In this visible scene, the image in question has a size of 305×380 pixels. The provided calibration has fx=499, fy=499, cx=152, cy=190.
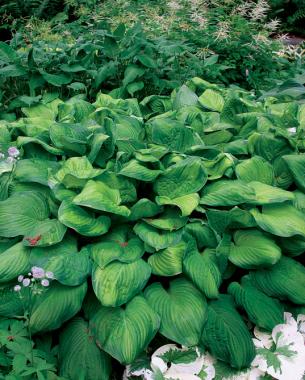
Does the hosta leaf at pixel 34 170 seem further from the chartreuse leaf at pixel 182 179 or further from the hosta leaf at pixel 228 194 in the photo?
the hosta leaf at pixel 228 194

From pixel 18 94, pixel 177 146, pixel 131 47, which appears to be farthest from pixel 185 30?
pixel 177 146

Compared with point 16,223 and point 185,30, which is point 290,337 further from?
point 185,30

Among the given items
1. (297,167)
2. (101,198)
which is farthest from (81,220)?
(297,167)

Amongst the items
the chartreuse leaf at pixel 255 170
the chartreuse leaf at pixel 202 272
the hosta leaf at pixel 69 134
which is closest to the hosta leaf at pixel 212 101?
the chartreuse leaf at pixel 255 170

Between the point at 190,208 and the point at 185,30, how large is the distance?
2.62m

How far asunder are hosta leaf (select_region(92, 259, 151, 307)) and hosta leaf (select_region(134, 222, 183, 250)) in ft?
0.31

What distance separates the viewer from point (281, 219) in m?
2.12

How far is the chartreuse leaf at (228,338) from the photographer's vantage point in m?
1.87

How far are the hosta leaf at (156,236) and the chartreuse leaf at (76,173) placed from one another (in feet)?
0.98

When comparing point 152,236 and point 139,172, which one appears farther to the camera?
point 139,172

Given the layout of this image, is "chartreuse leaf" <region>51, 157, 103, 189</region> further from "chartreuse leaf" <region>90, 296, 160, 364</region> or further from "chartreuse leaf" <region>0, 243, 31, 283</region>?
"chartreuse leaf" <region>90, 296, 160, 364</region>

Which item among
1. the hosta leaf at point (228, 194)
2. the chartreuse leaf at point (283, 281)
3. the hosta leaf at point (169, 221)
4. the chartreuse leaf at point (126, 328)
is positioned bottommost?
the chartreuse leaf at point (126, 328)

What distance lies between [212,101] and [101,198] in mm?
1320

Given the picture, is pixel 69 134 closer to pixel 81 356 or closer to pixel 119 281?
pixel 119 281
